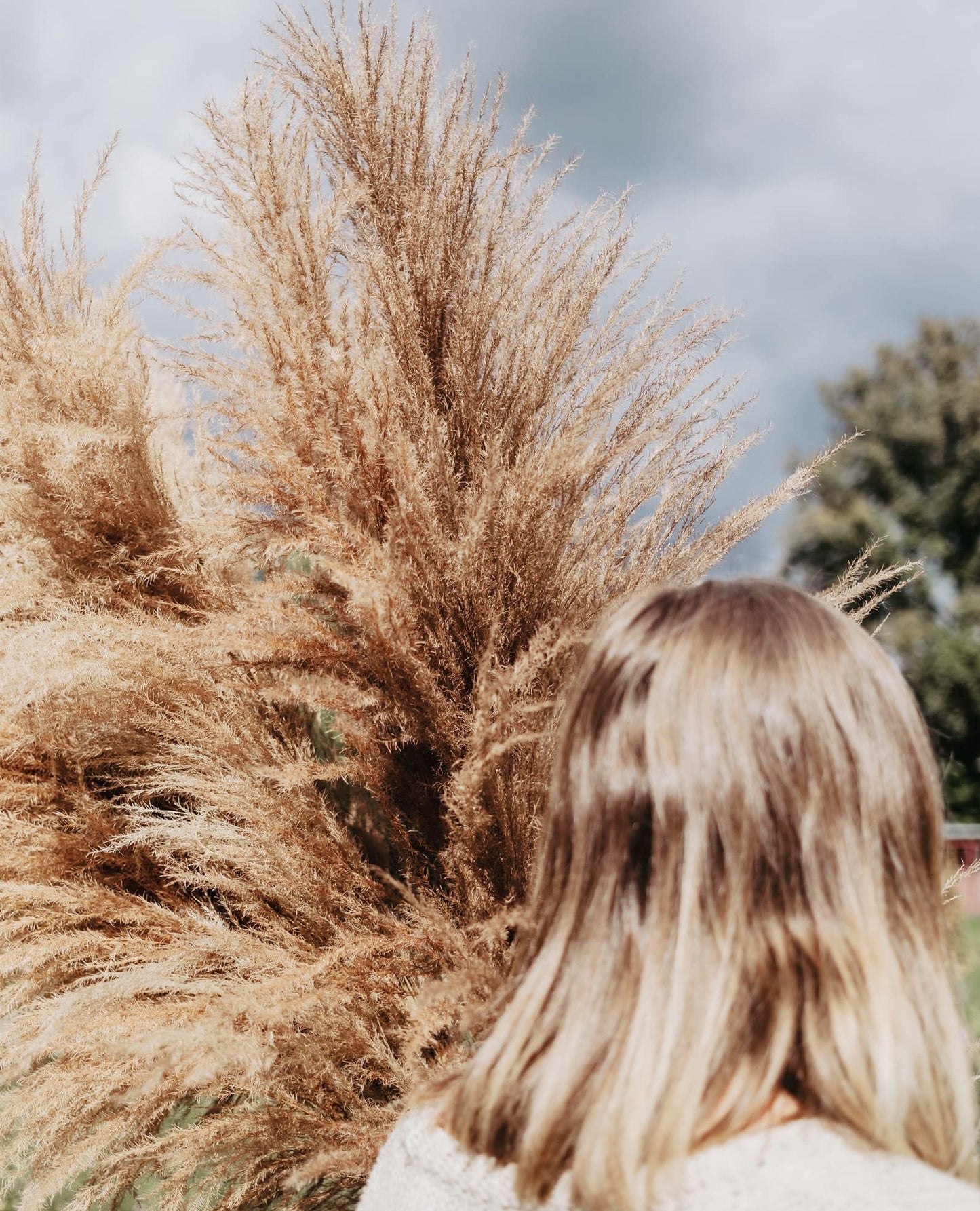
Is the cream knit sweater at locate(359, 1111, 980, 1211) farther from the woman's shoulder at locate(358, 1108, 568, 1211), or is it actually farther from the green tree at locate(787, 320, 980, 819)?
the green tree at locate(787, 320, 980, 819)

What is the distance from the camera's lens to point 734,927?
79 centimetres

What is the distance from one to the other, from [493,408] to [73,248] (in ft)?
3.18

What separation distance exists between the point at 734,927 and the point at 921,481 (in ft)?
79.4

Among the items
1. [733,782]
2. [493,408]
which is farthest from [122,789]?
[733,782]

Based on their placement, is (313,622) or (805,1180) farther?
(313,622)

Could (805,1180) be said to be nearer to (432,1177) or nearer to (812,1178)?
(812,1178)

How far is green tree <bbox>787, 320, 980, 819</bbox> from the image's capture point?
19891 millimetres

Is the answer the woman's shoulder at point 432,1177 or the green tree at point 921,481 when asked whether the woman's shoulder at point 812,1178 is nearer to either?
the woman's shoulder at point 432,1177

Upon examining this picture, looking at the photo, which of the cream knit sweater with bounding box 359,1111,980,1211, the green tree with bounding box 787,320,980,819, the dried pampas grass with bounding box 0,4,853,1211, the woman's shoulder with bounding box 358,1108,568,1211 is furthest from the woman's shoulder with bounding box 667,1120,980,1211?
the green tree with bounding box 787,320,980,819

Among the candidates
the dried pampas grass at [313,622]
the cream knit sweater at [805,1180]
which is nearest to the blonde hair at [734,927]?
the cream knit sweater at [805,1180]

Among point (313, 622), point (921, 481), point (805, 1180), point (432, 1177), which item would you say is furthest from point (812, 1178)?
point (921, 481)

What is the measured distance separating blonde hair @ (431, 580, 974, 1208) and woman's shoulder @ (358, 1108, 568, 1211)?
2cm

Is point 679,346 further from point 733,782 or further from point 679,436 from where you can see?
point 733,782

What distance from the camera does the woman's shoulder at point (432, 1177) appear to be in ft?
2.68
